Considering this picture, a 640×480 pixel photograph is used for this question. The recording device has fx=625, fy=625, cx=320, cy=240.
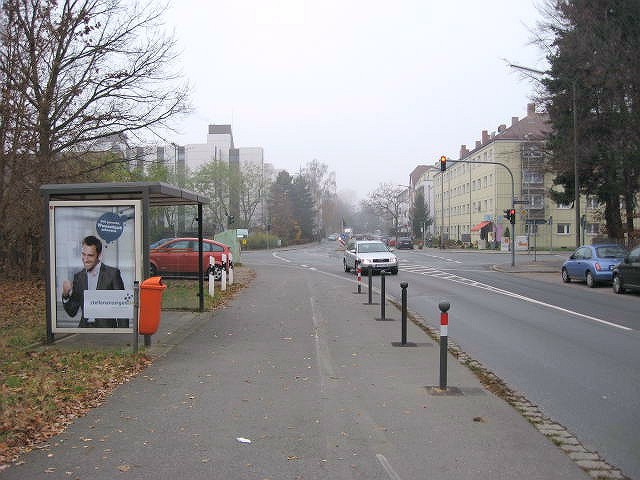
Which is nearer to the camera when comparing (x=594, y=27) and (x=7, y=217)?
(x=7, y=217)

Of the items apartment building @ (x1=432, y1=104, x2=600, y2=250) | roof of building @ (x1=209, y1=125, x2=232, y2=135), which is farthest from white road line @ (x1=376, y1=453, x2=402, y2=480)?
roof of building @ (x1=209, y1=125, x2=232, y2=135)

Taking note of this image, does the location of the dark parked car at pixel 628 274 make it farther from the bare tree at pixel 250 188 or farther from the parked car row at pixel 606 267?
the bare tree at pixel 250 188

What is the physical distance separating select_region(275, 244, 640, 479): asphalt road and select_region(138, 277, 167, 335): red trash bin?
15.2 ft

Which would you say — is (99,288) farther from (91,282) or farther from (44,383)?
(44,383)

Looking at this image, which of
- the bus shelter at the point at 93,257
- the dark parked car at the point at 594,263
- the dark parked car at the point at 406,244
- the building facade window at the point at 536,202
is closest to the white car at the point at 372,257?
the dark parked car at the point at 594,263

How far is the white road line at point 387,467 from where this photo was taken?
4254 mm

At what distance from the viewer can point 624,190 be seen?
30.5 meters

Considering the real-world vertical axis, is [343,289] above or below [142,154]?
below

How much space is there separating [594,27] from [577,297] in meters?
16.6

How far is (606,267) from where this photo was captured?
20891mm

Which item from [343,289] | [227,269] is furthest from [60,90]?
[343,289]

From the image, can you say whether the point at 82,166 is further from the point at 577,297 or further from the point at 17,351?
the point at 577,297

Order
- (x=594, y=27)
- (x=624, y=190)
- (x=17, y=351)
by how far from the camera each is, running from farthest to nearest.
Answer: (x=624, y=190) → (x=594, y=27) → (x=17, y=351)

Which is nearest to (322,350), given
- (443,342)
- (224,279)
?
(443,342)
